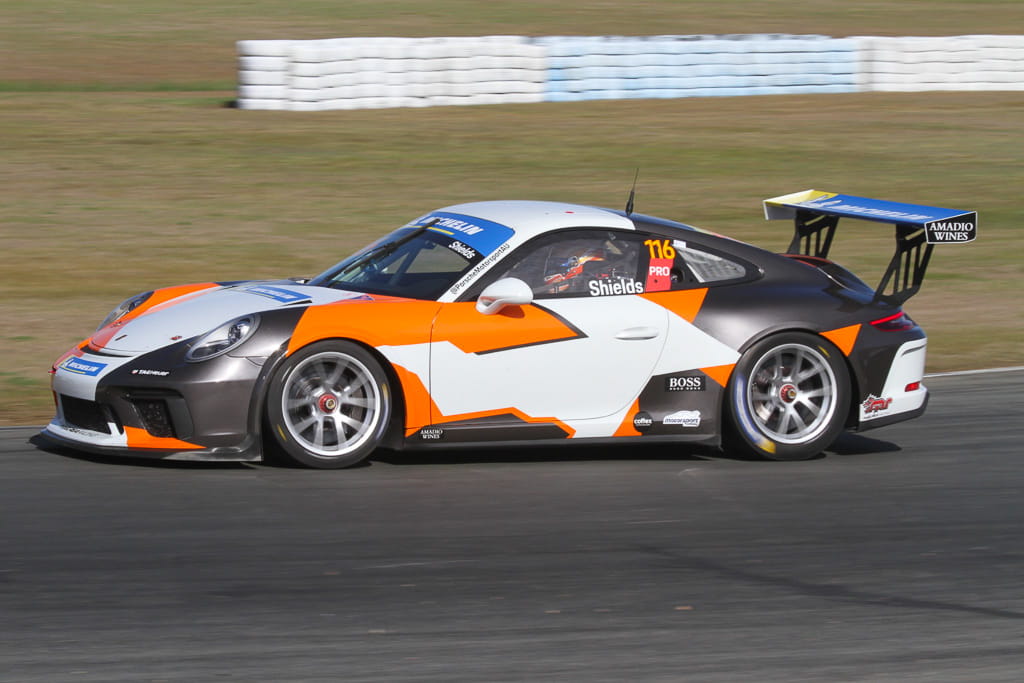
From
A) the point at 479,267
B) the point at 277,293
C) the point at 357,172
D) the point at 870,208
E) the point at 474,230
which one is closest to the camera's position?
the point at 479,267

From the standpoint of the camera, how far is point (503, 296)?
680cm

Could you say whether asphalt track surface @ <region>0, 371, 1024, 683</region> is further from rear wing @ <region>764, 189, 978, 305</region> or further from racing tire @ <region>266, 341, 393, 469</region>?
rear wing @ <region>764, 189, 978, 305</region>

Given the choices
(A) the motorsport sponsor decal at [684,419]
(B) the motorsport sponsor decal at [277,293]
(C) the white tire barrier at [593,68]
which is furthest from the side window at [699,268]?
(C) the white tire barrier at [593,68]

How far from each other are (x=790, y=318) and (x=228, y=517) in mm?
3128

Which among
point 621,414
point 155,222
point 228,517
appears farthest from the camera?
point 155,222

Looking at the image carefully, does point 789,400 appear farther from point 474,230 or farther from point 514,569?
point 514,569

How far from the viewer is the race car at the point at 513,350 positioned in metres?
6.58

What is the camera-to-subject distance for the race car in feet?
21.6

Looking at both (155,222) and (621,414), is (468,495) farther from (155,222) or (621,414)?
(155,222)

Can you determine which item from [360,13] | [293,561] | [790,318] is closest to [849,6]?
[360,13]

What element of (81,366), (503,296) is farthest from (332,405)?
(81,366)

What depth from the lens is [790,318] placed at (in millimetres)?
7340

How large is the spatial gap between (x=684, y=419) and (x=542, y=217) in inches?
50.9

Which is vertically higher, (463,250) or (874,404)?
(463,250)
